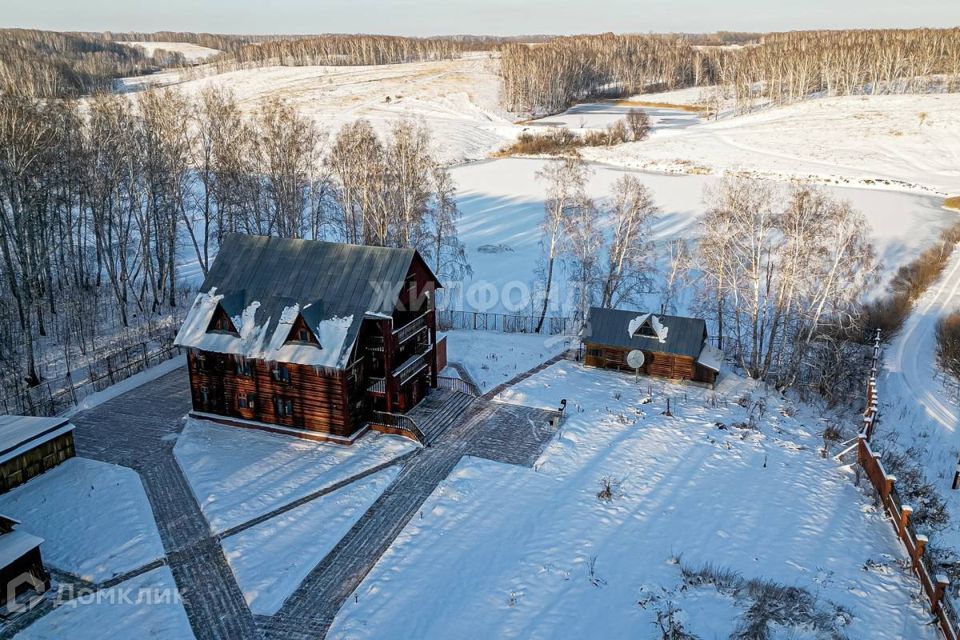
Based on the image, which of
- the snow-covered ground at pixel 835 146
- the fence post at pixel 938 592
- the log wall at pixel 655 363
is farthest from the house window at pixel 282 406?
the snow-covered ground at pixel 835 146

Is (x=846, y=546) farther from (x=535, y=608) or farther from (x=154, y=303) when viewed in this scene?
(x=154, y=303)

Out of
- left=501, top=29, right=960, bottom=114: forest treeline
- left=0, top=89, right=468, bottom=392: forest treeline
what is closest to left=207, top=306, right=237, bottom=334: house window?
left=0, top=89, right=468, bottom=392: forest treeline

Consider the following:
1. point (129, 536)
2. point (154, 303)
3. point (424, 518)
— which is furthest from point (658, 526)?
point (154, 303)

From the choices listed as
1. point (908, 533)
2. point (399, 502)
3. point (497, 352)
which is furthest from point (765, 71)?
point (399, 502)

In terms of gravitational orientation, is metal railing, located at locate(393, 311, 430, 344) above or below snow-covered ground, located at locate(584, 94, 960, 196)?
below

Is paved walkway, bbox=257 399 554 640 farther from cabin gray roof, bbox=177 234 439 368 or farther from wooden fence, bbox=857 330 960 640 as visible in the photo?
wooden fence, bbox=857 330 960 640

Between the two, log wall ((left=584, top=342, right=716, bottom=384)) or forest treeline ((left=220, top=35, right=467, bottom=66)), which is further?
forest treeline ((left=220, top=35, right=467, bottom=66))

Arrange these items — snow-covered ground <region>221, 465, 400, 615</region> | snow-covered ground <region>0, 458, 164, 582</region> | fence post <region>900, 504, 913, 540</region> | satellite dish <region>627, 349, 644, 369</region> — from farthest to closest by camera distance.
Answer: satellite dish <region>627, 349, 644, 369</region>, fence post <region>900, 504, 913, 540</region>, snow-covered ground <region>0, 458, 164, 582</region>, snow-covered ground <region>221, 465, 400, 615</region>
